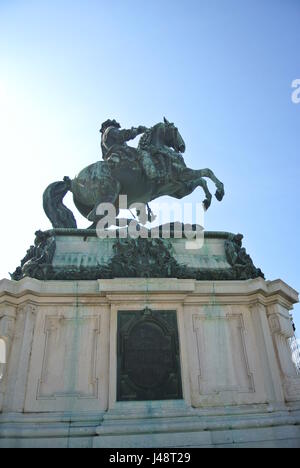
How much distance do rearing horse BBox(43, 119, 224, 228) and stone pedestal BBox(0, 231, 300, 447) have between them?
2.23 meters

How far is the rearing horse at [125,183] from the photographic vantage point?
952 cm

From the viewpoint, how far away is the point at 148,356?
246 inches

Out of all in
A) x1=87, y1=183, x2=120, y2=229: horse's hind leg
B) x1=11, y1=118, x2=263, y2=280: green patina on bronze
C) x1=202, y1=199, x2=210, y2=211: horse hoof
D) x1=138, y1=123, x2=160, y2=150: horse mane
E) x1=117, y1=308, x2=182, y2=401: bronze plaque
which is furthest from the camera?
x1=138, y1=123, x2=160, y2=150: horse mane

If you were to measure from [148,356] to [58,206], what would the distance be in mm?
5106

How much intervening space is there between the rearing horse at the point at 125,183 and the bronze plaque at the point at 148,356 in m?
3.51

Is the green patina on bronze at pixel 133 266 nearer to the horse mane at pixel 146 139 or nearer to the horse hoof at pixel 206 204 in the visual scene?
the horse hoof at pixel 206 204

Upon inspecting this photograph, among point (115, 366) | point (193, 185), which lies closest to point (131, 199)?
point (193, 185)

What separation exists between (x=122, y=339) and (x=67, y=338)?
960mm

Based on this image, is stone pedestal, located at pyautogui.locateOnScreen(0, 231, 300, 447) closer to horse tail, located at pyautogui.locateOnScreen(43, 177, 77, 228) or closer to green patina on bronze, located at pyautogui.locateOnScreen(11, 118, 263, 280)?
green patina on bronze, located at pyautogui.locateOnScreen(11, 118, 263, 280)

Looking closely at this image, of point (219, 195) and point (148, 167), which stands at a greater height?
point (148, 167)

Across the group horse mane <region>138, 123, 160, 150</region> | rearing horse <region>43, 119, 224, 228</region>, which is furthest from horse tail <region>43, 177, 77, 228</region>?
horse mane <region>138, 123, 160, 150</region>

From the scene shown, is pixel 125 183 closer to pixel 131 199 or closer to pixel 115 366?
pixel 131 199

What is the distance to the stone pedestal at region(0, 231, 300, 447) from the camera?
18.1 feet

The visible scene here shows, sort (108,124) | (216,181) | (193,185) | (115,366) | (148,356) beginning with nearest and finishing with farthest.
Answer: (115,366)
(148,356)
(216,181)
(193,185)
(108,124)
